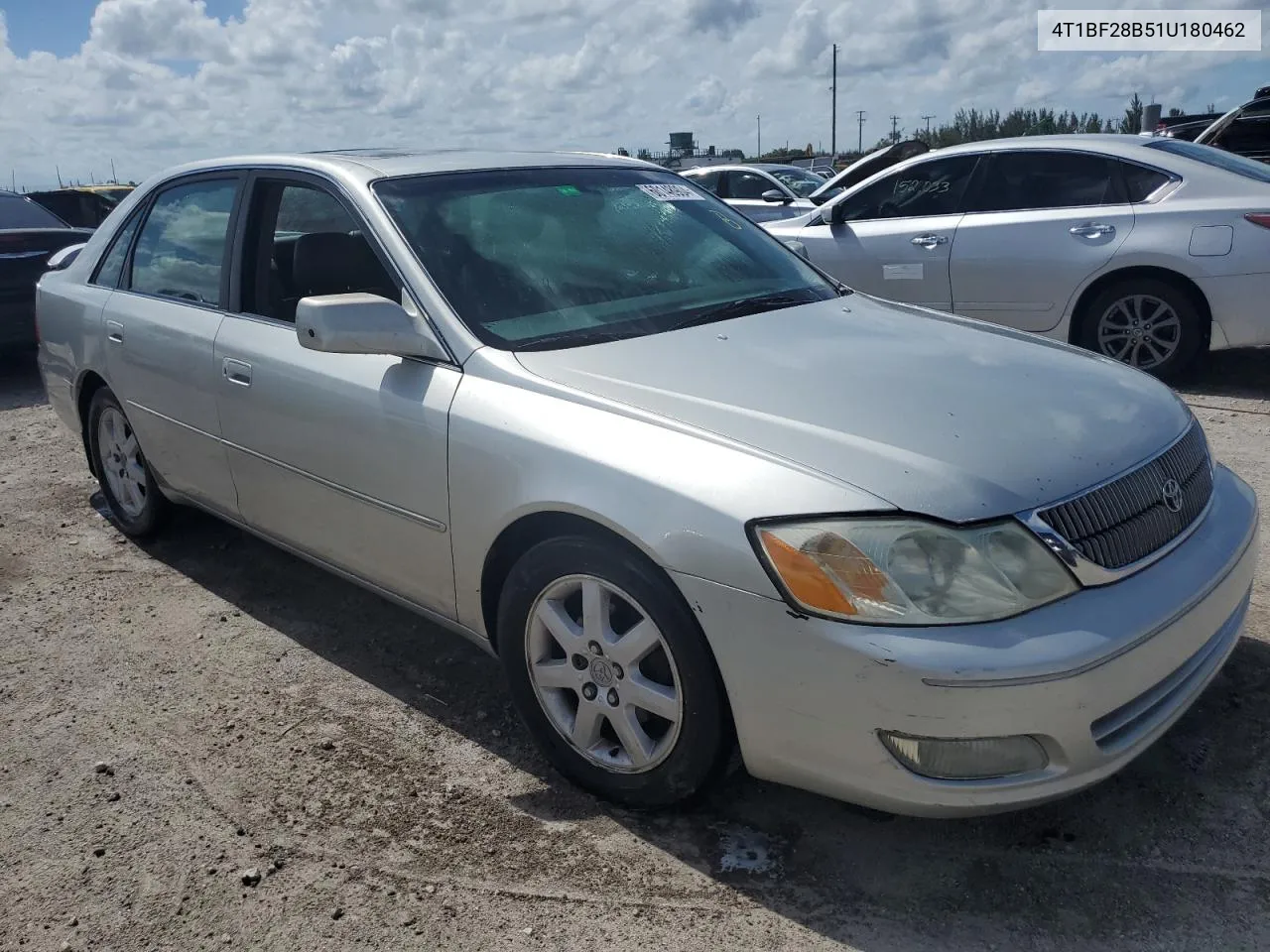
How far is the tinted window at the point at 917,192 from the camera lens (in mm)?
7020

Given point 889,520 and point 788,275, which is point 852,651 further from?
point 788,275

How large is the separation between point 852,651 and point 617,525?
585 millimetres

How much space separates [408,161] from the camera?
11.7ft

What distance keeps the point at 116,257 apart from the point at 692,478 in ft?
10.7

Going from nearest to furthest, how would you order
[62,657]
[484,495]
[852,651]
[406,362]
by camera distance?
[852,651]
[484,495]
[406,362]
[62,657]

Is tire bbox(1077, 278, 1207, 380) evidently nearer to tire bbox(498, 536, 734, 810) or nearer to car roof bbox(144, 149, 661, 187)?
car roof bbox(144, 149, 661, 187)

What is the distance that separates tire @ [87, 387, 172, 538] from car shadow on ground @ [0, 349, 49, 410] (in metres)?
3.35

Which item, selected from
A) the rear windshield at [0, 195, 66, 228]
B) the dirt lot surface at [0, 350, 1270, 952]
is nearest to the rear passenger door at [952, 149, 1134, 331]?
the dirt lot surface at [0, 350, 1270, 952]

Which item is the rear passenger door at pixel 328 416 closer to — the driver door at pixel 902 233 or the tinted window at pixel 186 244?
the tinted window at pixel 186 244

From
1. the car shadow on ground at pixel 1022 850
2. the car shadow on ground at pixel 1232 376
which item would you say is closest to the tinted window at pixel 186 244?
the car shadow on ground at pixel 1022 850

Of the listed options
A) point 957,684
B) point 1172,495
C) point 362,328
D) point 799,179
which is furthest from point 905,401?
point 799,179

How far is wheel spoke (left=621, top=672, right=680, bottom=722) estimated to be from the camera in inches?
96.3

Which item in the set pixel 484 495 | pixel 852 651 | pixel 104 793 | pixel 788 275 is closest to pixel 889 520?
pixel 852 651

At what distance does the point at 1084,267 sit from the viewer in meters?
6.40
